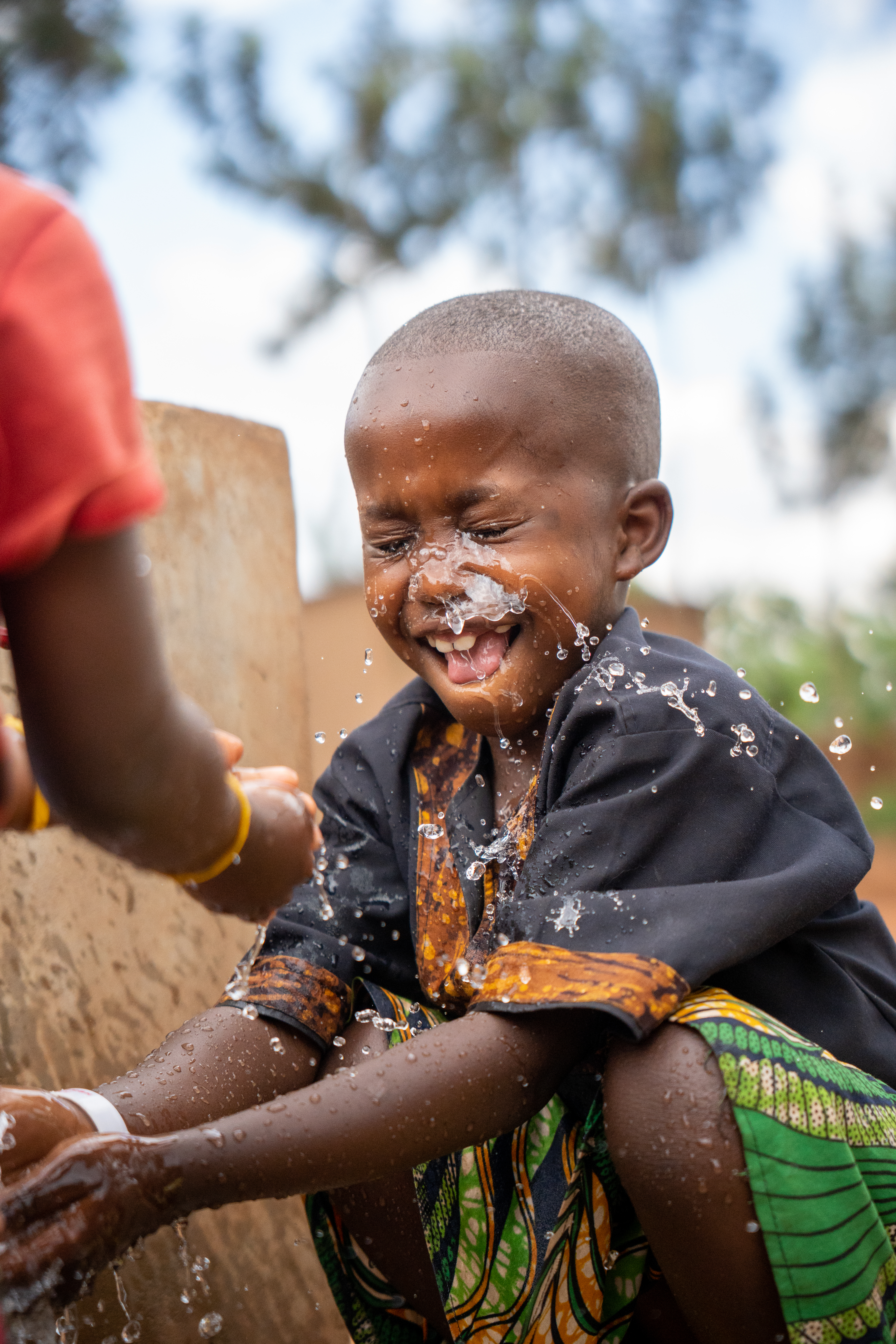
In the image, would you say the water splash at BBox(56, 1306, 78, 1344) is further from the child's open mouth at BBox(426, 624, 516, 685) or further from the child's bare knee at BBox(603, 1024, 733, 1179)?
the child's open mouth at BBox(426, 624, 516, 685)

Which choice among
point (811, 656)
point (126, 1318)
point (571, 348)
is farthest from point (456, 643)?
point (811, 656)

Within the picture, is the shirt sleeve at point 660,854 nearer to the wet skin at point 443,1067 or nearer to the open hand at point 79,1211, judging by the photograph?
the wet skin at point 443,1067

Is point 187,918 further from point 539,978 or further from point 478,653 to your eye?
point 539,978

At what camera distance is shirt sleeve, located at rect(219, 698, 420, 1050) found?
5.99ft

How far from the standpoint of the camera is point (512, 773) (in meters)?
1.98

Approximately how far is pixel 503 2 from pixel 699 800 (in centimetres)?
2221

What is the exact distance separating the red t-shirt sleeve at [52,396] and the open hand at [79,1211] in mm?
639

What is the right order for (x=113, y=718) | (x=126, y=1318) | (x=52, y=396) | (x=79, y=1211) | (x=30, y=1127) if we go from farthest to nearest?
(x=126, y=1318) → (x=30, y=1127) → (x=79, y=1211) → (x=113, y=718) → (x=52, y=396)

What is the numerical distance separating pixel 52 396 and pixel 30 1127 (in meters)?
0.90

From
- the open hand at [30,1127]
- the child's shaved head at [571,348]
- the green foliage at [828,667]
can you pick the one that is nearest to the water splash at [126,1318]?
the open hand at [30,1127]

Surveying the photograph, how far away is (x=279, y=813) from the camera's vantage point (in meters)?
1.32

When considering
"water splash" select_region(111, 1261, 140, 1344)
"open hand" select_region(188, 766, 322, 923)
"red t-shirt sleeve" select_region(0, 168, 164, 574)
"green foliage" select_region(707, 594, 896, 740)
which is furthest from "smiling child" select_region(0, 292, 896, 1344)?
"green foliage" select_region(707, 594, 896, 740)

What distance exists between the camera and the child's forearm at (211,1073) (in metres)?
1.60

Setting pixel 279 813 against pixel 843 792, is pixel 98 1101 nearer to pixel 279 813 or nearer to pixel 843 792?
Answer: pixel 279 813
